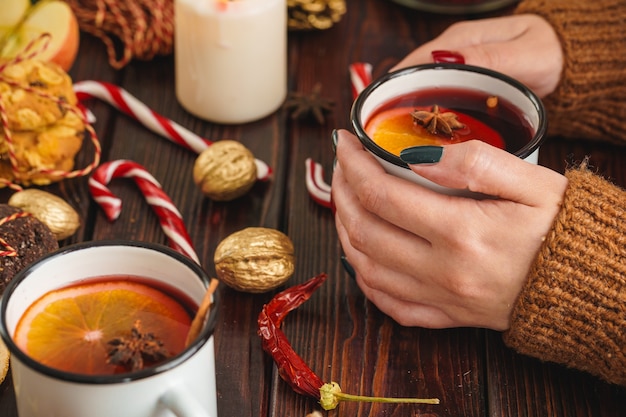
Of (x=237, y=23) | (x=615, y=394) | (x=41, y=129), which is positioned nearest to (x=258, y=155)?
(x=237, y=23)

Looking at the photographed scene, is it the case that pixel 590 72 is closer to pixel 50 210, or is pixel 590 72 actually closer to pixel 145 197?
pixel 145 197

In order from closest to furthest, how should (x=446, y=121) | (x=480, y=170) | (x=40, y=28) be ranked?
(x=480, y=170) → (x=446, y=121) → (x=40, y=28)

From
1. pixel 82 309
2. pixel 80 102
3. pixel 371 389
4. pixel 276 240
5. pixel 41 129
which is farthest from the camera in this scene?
pixel 80 102

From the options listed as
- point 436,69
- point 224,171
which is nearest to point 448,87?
point 436,69

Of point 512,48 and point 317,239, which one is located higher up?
point 512,48

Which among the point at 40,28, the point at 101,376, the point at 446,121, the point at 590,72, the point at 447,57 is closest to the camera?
the point at 101,376

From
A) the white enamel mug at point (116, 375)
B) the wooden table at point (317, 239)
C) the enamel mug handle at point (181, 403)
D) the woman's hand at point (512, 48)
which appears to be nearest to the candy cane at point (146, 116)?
the wooden table at point (317, 239)

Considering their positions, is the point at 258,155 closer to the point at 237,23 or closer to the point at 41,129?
the point at 237,23

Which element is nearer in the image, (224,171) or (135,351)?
(135,351)
